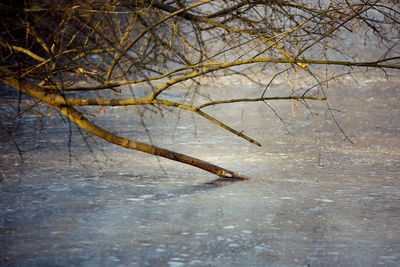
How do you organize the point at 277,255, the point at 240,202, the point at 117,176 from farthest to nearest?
the point at 117,176
the point at 240,202
the point at 277,255

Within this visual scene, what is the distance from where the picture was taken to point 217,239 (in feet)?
13.5

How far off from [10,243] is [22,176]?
2043mm

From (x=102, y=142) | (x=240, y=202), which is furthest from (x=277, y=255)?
(x=102, y=142)

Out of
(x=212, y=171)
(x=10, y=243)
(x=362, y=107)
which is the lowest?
(x=10, y=243)

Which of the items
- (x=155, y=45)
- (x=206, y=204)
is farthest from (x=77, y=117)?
(x=206, y=204)

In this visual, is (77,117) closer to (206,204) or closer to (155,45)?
(155,45)

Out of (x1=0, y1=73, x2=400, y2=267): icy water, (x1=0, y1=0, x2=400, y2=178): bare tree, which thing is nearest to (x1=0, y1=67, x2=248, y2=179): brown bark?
(x1=0, y1=0, x2=400, y2=178): bare tree

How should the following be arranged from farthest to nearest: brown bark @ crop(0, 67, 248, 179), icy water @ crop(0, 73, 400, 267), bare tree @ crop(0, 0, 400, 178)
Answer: brown bark @ crop(0, 67, 248, 179), bare tree @ crop(0, 0, 400, 178), icy water @ crop(0, 73, 400, 267)

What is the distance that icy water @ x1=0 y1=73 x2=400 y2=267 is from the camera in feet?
12.6

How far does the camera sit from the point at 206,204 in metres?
5.05

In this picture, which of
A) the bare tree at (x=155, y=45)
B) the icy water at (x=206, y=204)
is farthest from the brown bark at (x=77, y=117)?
the icy water at (x=206, y=204)

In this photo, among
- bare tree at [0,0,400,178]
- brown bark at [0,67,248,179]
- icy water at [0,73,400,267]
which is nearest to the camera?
icy water at [0,73,400,267]

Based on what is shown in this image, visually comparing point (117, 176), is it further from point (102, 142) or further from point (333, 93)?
point (333, 93)

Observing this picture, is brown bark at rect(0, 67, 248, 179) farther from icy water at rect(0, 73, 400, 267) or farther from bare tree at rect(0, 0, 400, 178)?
icy water at rect(0, 73, 400, 267)
